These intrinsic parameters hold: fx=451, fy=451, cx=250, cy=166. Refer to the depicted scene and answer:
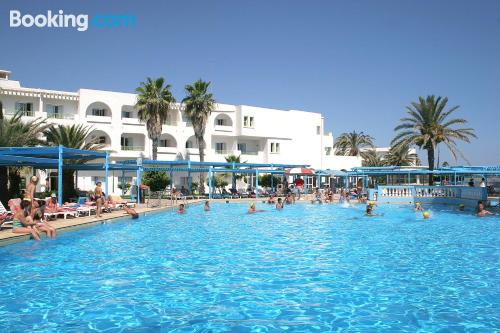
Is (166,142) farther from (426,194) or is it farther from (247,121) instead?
(426,194)

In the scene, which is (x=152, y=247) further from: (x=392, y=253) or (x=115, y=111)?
(x=115, y=111)

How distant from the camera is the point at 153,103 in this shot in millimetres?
37438

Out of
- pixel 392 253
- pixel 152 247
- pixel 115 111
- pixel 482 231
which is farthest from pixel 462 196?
pixel 115 111

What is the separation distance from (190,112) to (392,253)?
30952 mm

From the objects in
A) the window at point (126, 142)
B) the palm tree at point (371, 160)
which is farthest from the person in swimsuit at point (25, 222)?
the palm tree at point (371, 160)

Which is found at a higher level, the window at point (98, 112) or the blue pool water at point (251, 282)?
the window at point (98, 112)

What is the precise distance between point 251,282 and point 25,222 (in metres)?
7.60

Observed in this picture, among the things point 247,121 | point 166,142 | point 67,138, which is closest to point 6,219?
point 67,138

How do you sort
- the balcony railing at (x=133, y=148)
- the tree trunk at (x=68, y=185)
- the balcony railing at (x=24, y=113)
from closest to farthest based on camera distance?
the tree trunk at (x=68, y=185)
the balcony railing at (x=24, y=113)
the balcony railing at (x=133, y=148)

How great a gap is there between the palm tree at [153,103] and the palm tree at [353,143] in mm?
36291

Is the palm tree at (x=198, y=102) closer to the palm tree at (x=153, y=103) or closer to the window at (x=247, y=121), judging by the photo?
the palm tree at (x=153, y=103)

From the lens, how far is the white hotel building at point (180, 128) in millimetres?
38897

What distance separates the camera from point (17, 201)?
1517cm

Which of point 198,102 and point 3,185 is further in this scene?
point 198,102
